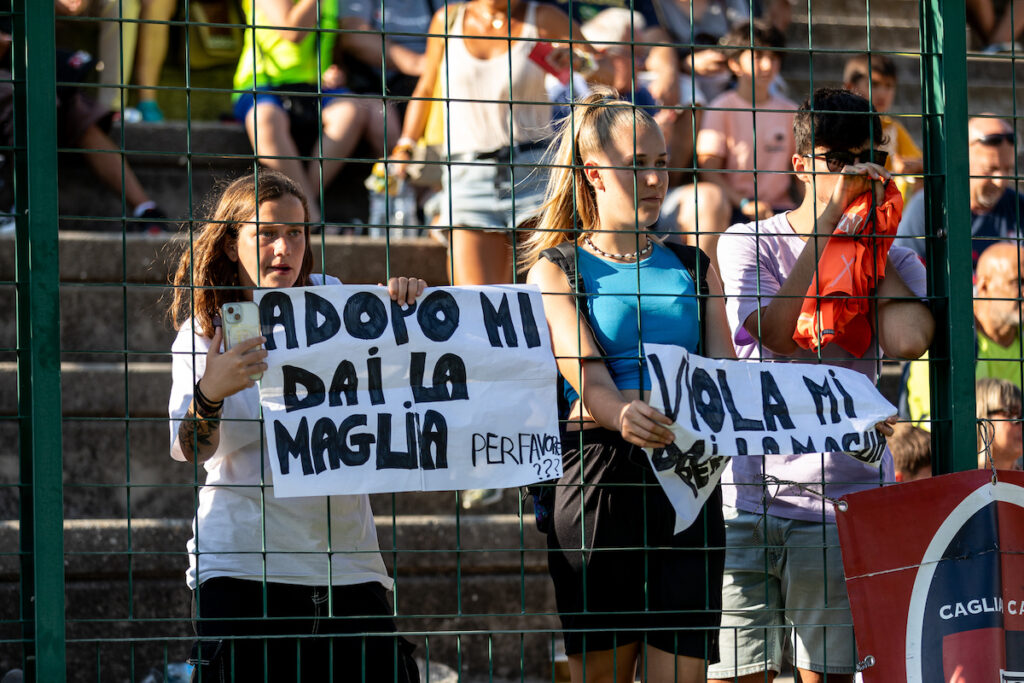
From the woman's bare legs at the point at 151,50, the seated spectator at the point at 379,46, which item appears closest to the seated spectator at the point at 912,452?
the seated spectator at the point at 379,46

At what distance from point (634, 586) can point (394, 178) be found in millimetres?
3338

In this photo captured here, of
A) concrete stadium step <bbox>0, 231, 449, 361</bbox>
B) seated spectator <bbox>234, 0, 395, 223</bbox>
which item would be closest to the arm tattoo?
concrete stadium step <bbox>0, 231, 449, 361</bbox>

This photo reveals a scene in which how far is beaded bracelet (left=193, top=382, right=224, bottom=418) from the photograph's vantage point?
2.83 metres

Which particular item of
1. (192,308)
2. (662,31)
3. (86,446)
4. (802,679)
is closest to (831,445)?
(802,679)

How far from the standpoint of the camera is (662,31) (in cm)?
805

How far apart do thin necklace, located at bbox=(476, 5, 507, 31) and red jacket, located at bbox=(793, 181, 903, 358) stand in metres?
2.67

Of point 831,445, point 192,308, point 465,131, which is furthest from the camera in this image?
point 465,131

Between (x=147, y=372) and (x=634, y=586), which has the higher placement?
(x=147, y=372)

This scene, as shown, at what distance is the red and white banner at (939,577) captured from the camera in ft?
9.88

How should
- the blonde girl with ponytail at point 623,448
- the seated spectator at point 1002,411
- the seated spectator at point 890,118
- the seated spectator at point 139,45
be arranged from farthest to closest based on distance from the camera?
1. the seated spectator at point 139,45
2. the seated spectator at point 890,118
3. the seated spectator at point 1002,411
4. the blonde girl with ponytail at point 623,448

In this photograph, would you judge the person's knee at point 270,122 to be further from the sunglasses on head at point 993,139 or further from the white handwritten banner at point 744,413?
the white handwritten banner at point 744,413

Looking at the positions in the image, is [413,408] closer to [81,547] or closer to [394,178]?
[81,547]

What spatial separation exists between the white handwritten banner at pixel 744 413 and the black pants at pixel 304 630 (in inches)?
30.0

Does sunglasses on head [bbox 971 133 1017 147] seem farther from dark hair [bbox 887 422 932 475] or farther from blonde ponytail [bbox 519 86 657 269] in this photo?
blonde ponytail [bbox 519 86 657 269]
